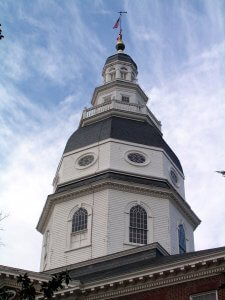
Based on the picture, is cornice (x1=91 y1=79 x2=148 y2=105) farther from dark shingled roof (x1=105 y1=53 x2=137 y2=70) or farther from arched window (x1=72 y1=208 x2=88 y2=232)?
arched window (x1=72 y1=208 x2=88 y2=232)

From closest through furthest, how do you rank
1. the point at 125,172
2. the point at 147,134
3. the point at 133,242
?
the point at 133,242, the point at 125,172, the point at 147,134

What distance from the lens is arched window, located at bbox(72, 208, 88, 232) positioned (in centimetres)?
3156

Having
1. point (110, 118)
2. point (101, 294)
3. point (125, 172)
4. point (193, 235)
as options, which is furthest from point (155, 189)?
point (101, 294)

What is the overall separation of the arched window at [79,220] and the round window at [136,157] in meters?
4.55

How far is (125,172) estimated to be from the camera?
33.2 m

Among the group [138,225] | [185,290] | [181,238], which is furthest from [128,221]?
[185,290]

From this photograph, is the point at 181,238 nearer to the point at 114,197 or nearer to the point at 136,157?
the point at 114,197

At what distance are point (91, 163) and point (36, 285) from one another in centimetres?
1145

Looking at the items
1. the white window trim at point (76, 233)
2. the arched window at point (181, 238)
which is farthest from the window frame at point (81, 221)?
the arched window at point (181, 238)

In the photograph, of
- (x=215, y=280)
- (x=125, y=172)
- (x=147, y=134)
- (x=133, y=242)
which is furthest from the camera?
(x=147, y=134)

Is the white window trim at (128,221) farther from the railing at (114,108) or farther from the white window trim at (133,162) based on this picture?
the railing at (114,108)

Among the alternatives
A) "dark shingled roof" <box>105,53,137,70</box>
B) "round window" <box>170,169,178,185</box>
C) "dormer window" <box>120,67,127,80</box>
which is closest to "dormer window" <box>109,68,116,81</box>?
"dormer window" <box>120,67,127,80</box>

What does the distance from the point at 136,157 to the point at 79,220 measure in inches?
215

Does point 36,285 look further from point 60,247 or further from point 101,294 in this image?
point 60,247
